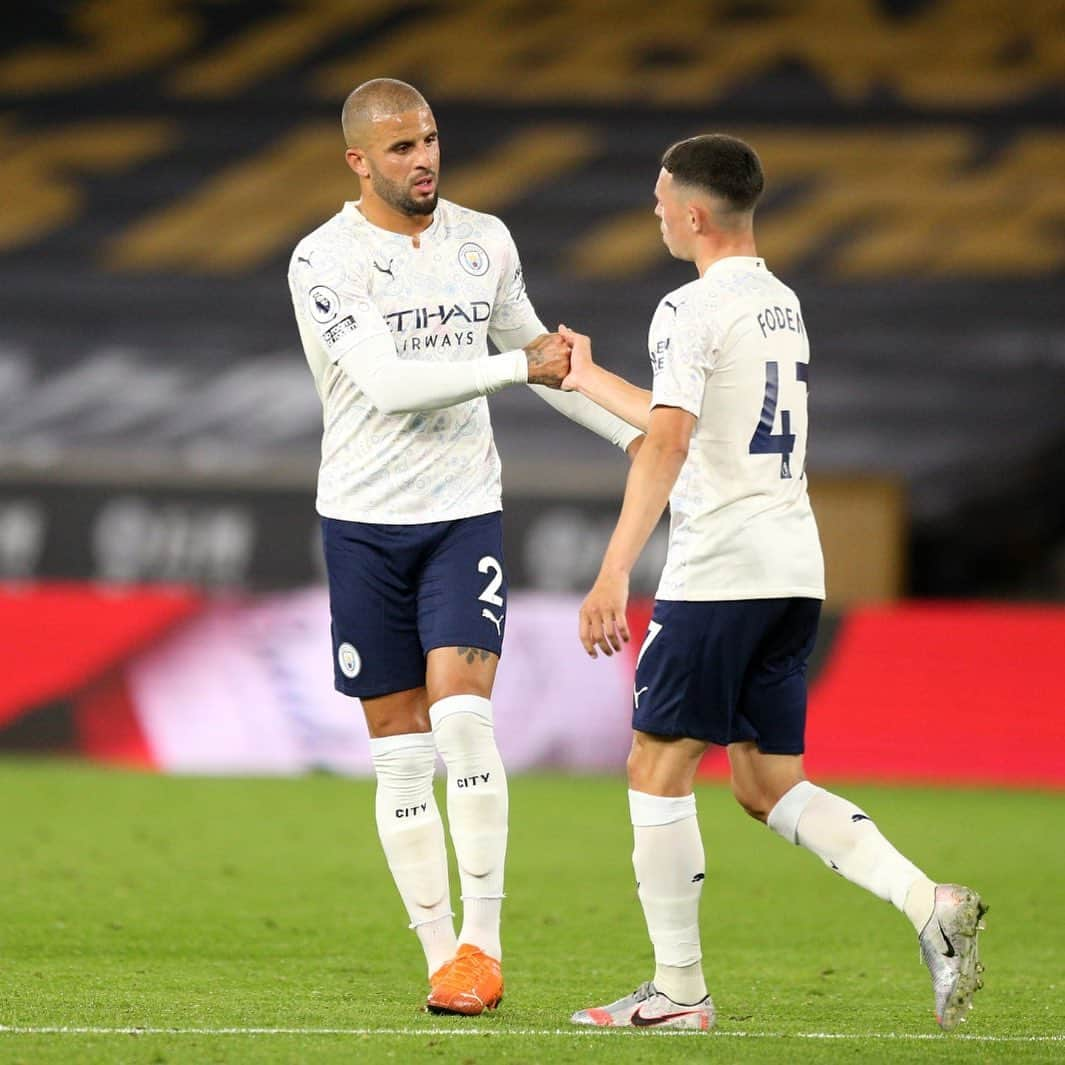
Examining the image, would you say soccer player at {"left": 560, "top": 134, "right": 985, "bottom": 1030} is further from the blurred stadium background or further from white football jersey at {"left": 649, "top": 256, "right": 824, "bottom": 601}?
the blurred stadium background

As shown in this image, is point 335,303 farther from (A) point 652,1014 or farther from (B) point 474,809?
(A) point 652,1014

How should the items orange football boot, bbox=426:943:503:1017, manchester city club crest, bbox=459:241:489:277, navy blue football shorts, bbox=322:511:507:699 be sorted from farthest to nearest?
manchester city club crest, bbox=459:241:489:277
navy blue football shorts, bbox=322:511:507:699
orange football boot, bbox=426:943:503:1017

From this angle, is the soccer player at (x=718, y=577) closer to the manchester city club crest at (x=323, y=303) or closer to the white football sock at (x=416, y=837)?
the white football sock at (x=416, y=837)

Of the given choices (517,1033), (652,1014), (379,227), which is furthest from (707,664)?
(379,227)

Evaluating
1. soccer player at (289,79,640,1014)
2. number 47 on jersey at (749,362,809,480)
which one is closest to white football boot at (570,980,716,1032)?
soccer player at (289,79,640,1014)

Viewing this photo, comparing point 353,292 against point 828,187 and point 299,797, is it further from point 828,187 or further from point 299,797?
point 828,187

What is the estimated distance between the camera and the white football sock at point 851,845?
4.46m

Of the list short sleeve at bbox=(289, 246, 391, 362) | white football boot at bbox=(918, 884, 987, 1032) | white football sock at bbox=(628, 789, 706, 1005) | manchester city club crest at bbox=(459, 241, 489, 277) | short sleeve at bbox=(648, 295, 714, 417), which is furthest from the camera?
manchester city club crest at bbox=(459, 241, 489, 277)

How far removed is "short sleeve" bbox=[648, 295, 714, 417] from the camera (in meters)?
4.43

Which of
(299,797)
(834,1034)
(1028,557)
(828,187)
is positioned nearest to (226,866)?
(299,797)

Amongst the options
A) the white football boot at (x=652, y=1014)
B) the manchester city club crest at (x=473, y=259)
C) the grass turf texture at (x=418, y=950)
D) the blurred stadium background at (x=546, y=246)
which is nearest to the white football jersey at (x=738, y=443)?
the manchester city club crest at (x=473, y=259)

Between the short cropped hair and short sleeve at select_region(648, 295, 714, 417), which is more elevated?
the short cropped hair

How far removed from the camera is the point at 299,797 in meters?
10.3

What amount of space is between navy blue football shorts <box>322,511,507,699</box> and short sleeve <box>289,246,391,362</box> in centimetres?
47
